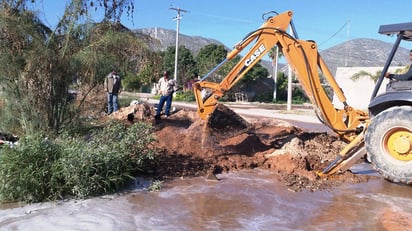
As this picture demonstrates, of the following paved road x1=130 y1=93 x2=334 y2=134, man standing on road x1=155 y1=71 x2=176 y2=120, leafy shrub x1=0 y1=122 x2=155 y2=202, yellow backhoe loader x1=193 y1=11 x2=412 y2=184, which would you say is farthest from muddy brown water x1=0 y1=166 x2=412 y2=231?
paved road x1=130 y1=93 x2=334 y2=134

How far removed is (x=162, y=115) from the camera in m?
13.0

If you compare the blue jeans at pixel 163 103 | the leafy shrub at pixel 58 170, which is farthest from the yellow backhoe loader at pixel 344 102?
the blue jeans at pixel 163 103

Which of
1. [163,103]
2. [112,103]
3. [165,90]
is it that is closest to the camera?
[163,103]

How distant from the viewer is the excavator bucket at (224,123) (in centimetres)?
987

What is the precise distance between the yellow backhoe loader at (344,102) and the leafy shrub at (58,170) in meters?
2.50

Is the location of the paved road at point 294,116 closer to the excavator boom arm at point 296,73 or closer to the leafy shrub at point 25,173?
the excavator boom arm at point 296,73

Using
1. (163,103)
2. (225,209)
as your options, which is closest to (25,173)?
(225,209)

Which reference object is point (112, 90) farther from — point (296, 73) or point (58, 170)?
point (58, 170)

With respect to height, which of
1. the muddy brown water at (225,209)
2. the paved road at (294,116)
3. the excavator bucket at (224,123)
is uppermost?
the excavator bucket at (224,123)

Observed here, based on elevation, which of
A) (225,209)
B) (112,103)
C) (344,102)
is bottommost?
(225,209)

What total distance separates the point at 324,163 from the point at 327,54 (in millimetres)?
54390

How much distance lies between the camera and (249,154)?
910 cm

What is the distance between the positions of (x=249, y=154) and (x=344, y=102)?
212cm

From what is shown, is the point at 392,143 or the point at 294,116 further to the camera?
the point at 294,116
